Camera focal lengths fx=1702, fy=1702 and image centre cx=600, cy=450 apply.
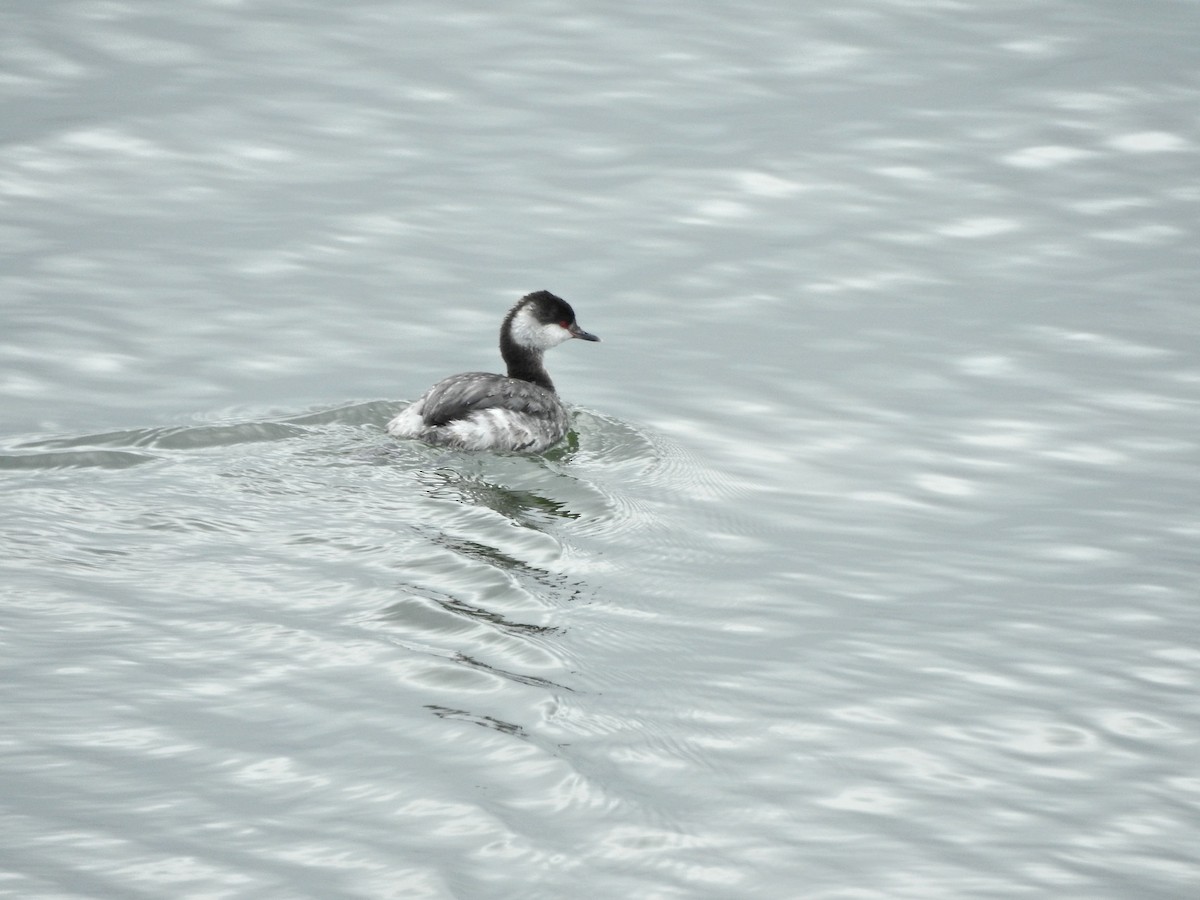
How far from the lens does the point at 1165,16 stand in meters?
16.2

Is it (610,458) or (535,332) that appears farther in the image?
(535,332)

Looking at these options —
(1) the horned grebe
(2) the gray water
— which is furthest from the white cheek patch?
(2) the gray water

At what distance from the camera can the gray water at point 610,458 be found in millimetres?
5863

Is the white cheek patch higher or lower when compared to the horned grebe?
higher

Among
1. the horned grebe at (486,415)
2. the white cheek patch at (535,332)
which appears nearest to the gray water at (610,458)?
the horned grebe at (486,415)

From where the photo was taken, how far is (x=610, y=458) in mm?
9609

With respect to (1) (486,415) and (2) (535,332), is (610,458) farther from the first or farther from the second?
(2) (535,332)

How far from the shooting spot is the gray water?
231 inches

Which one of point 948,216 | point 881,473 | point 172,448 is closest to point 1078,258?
point 948,216

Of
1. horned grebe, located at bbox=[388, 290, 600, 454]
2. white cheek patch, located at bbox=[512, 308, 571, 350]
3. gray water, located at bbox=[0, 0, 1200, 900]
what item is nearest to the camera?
gray water, located at bbox=[0, 0, 1200, 900]

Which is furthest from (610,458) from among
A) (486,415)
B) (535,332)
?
(535,332)

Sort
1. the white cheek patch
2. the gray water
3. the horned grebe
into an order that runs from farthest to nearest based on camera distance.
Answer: the white cheek patch
the horned grebe
the gray water

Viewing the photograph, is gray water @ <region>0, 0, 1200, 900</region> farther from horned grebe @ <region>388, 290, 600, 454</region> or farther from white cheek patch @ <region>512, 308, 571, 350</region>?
white cheek patch @ <region>512, 308, 571, 350</region>

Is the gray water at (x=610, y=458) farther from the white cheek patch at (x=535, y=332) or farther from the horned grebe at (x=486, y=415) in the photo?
the white cheek patch at (x=535, y=332)
